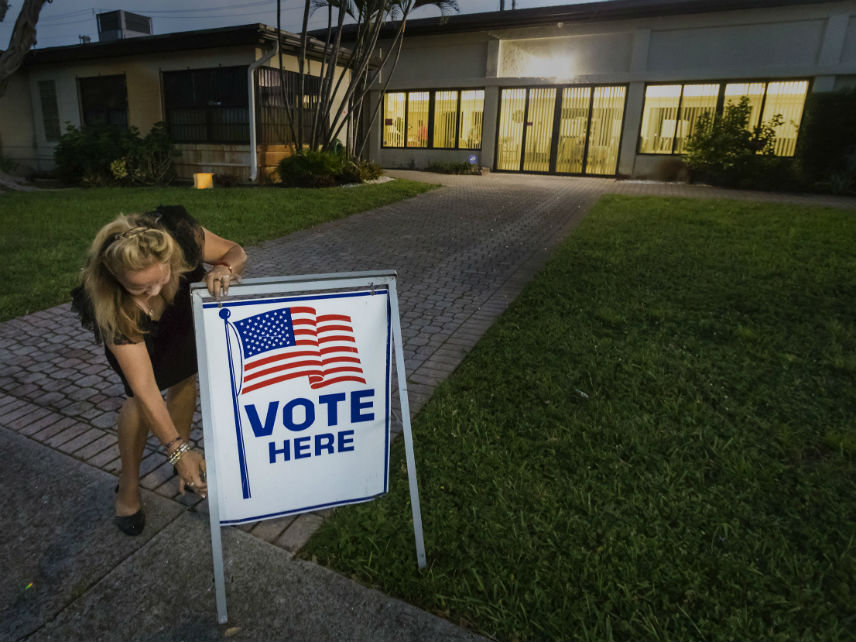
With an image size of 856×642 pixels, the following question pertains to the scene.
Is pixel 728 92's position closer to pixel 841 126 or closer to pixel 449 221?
pixel 841 126

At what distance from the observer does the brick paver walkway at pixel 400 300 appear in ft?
10.7

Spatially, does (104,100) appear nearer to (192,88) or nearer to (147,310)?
(192,88)

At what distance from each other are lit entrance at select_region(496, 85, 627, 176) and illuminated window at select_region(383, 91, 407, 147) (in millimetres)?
3985

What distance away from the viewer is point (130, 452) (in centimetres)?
246

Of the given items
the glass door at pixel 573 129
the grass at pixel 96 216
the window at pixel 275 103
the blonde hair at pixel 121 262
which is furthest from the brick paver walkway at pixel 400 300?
the glass door at pixel 573 129

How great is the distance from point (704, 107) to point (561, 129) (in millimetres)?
4528

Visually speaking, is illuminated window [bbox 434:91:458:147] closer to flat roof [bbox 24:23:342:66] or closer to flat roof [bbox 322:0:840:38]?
flat roof [bbox 322:0:840:38]

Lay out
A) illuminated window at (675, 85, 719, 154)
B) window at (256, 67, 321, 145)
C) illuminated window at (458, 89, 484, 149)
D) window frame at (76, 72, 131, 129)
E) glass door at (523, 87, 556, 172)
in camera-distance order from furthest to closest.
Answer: illuminated window at (458, 89, 484, 149) → glass door at (523, 87, 556, 172) → illuminated window at (675, 85, 719, 154) → window frame at (76, 72, 131, 129) → window at (256, 67, 321, 145)

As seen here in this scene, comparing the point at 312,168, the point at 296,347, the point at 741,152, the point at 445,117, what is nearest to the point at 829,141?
the point at 741,152

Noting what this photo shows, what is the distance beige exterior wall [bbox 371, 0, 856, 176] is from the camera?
53.6 ft

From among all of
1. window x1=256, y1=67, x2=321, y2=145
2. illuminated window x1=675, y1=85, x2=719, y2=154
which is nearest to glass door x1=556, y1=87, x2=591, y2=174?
illuminated window x1=675, y1=85, x2=719, y2=154

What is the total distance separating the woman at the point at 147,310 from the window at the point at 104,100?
Answer: 59.7 ft

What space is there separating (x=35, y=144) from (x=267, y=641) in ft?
75.7

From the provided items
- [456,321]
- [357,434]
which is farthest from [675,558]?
[456,321]
